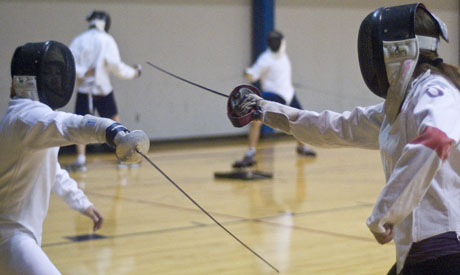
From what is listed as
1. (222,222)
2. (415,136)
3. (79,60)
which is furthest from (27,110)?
(79,60)

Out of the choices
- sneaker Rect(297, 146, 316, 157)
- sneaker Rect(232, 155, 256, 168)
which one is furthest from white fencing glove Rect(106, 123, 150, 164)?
sneaker Rect(297, 146, 316, 157)

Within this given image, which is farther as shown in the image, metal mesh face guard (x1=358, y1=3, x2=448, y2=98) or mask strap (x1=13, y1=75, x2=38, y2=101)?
mask strap (x1=13, y1=75, x2=38, y2=101)

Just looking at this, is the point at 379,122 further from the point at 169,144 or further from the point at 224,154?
the point at 169,144

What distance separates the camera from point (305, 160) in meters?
7.95

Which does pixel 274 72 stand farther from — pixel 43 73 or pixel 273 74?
pixel 43 73

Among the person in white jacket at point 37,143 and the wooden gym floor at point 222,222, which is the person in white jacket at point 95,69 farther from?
the person in white jacket at point 37,143

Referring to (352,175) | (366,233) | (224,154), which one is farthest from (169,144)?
(366,233)

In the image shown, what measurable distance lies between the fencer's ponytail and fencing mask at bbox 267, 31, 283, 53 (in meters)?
5.65

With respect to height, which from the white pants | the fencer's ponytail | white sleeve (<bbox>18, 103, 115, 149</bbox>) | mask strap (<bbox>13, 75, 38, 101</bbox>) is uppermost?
the fencer's ponytail

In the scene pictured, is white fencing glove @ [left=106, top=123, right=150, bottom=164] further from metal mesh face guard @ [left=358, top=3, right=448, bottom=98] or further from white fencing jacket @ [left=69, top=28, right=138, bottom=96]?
white fencing jacket @ [left=69, top=28, right=138, bottom=96]

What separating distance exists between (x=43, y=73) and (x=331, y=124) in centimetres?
109

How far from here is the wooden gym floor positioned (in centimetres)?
357

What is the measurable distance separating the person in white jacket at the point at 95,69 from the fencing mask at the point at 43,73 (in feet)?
14.7

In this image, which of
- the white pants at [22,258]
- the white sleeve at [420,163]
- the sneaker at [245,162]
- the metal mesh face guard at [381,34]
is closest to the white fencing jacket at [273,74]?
the sneaker at [245,162]
